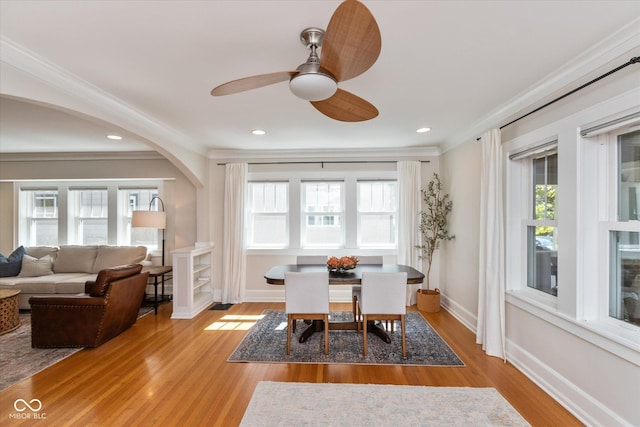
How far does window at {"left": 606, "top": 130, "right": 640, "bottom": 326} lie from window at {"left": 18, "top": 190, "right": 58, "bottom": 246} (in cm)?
768

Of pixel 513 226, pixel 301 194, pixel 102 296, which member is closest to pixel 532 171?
pixel 513 226

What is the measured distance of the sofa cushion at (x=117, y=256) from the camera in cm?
474

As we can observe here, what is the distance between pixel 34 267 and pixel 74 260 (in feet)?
1.60

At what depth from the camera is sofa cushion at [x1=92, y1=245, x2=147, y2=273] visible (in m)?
4.74

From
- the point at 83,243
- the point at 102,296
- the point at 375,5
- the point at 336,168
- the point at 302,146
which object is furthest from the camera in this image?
the point at 83,243

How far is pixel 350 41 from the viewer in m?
1.30

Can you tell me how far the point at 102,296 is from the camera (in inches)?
121

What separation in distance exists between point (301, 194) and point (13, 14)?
→ 12.3 feet

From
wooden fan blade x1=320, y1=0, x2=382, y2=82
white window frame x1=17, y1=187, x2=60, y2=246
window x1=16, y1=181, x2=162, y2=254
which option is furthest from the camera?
white window frame x1=17, y1=187, x2=60, y2=246

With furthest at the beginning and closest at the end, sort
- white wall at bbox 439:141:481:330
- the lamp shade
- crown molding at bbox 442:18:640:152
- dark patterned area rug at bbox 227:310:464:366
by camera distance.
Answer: the lamp shade
white wall at bbox 439:141:481:330
dark patterned area rug at bbox 227:310:464:366
crown molding at bbox 442:18:640:152

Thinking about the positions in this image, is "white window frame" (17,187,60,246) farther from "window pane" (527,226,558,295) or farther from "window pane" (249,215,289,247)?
"window pane" (527,226,558,295)

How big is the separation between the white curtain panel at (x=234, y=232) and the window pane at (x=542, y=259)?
3.86 metres

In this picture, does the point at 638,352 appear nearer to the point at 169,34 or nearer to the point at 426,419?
the point at 426,419

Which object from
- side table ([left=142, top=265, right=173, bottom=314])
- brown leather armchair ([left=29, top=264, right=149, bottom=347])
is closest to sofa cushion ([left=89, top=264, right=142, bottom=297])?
brown leather armchair ([left=29, top=264, right=149, bottom=347])
